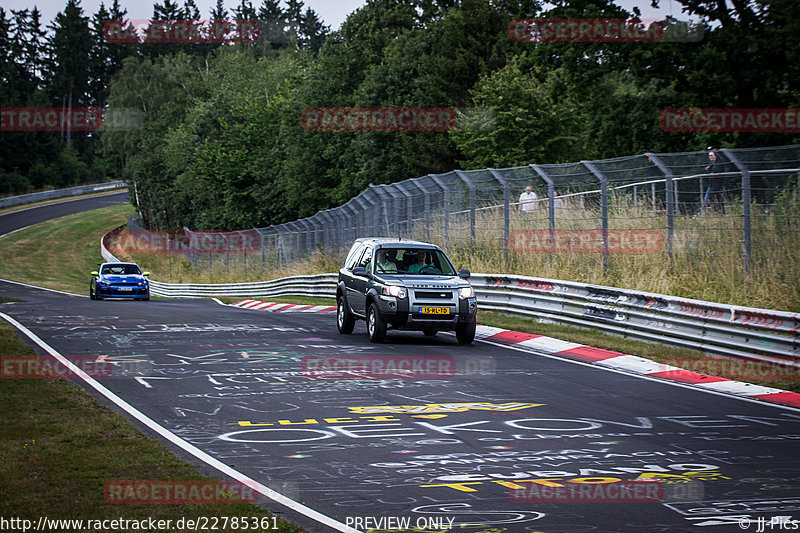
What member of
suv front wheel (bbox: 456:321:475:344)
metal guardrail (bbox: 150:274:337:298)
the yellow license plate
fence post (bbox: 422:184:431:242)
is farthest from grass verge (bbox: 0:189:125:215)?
the yellow license plate

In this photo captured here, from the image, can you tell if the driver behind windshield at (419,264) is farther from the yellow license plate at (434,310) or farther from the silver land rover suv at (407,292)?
the yellow license plate at (434,310)

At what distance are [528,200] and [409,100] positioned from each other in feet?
126

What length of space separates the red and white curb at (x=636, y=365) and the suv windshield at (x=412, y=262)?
4.96 ft

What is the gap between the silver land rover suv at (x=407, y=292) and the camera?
1524cm

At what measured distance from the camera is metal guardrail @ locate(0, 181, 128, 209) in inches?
3723

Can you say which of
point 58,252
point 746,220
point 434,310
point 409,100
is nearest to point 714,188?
point 746,220

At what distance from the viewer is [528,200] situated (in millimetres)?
20219

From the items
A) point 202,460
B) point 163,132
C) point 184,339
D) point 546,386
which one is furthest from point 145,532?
point 163,132

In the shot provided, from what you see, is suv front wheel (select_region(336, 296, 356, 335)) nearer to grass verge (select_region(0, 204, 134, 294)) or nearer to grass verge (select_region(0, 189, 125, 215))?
grass verge (select_region(0, 204, 134, 294))

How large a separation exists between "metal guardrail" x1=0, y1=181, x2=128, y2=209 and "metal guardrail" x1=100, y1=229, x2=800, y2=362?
83272 mm

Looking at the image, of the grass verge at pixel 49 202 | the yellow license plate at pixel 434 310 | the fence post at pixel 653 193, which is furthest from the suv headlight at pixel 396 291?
the grass verge at pixel 49 202

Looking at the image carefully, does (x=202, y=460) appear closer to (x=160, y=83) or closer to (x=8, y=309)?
(x=8, y=309)

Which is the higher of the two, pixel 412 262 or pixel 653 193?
pixel 653 193

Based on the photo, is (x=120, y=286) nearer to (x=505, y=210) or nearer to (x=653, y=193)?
(x=505, y=210)
